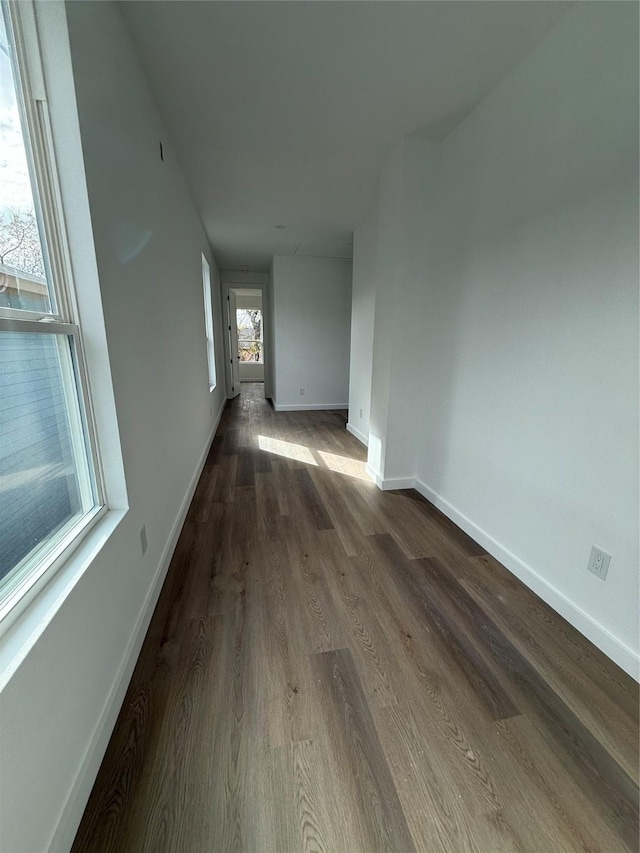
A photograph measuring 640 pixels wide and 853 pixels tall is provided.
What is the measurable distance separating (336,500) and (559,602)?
5.01 feet

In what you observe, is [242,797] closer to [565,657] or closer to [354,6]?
[565,657]

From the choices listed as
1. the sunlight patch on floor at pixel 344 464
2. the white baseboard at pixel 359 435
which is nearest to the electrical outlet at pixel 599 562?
the sunlight patch on floor at pixel 344 464

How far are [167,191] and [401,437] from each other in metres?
2.43

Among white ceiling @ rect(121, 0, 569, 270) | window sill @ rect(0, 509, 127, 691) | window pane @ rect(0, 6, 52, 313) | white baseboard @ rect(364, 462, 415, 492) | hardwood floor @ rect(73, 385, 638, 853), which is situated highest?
white ceiling @ rect(121, 0, 569, 270)

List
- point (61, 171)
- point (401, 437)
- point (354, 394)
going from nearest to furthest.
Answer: point (61, 171) < point (401, 437) < point (354, 394)

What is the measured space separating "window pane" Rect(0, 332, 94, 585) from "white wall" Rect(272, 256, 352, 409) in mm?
4730

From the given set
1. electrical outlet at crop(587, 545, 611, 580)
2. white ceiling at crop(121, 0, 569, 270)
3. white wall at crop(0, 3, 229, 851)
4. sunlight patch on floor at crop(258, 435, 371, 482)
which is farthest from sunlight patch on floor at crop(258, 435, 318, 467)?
white ceiling at crop(121, 0, 569, 270)

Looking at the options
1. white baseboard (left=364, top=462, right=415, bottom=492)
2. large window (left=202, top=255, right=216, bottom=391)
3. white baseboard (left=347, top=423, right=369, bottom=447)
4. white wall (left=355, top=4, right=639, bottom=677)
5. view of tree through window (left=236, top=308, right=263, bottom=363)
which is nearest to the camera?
white wall (left=355, top=4, right=639, bottom=677)

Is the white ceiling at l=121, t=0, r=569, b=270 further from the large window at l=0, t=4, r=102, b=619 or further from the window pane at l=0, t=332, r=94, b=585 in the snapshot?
the window pane at l=0, t=332, r=94, b=585

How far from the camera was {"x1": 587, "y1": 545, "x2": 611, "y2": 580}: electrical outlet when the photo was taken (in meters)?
1.37

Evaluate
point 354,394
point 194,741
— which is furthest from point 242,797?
point 354,394

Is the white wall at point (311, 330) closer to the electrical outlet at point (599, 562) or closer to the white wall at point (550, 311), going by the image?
the white wall at point (550, 311)

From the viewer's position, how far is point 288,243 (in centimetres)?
474

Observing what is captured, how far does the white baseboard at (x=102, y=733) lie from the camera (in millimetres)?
822
